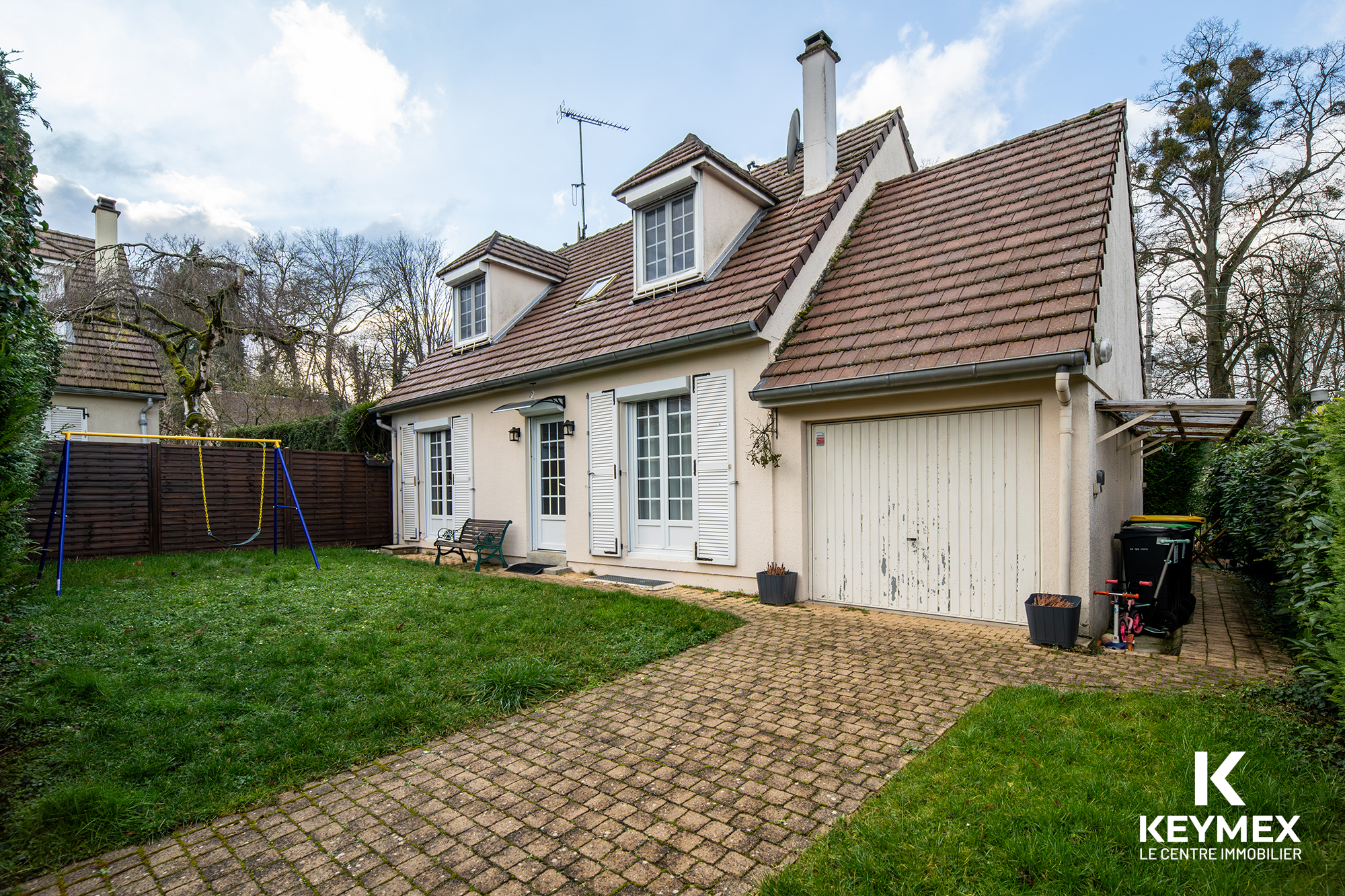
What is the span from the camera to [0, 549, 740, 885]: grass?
300 cm

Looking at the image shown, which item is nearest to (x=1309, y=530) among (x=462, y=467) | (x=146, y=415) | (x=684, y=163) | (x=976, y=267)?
(x=976, y=267)

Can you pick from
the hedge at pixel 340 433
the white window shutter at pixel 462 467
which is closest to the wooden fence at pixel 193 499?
the hedge at pixel 340 433

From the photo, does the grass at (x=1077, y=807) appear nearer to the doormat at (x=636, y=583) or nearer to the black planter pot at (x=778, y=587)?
the black planter pot at (x=778, y=587)

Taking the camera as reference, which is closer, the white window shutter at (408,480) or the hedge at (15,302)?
the hedge at (15,302)

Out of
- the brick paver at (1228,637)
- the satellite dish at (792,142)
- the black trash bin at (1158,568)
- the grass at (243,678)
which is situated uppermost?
the satellite dish at (792,142)

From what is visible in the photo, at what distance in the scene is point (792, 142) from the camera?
1053 centimetres

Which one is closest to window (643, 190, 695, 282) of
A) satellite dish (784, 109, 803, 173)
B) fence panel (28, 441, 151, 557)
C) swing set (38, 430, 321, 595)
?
satellite dish (784, 109, 803, 173)

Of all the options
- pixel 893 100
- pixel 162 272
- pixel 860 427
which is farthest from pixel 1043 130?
pixel 162 272

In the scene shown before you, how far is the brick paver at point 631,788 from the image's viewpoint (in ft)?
8.05

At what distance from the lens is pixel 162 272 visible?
43.2 ft

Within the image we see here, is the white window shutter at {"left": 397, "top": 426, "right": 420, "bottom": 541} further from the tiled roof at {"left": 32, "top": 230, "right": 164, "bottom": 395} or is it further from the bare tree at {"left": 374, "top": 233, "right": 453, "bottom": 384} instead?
the bare tree at {"left": 374, "top": 233, "right": 453, "bottom": 384}

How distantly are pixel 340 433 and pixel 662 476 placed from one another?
9.38 m

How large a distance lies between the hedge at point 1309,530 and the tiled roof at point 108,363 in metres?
17.8

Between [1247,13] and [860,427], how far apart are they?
57.8 feet
